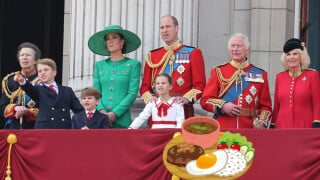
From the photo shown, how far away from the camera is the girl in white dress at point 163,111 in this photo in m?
11.7

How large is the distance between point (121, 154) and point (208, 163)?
1.02m

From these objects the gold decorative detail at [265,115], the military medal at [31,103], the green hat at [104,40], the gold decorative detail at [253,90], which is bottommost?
the gold decorative detail at [265,115]

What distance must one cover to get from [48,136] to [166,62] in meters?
1.91

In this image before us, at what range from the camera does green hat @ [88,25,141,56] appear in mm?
12539

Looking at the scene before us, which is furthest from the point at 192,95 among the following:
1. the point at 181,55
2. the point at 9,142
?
the point at 9,142

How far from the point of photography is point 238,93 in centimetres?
1204

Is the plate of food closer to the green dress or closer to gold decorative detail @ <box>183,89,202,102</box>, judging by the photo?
gold decorative detail @ <box>183,89,202,102</box>

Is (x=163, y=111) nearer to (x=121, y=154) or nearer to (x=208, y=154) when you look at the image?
(x=121, y=154)

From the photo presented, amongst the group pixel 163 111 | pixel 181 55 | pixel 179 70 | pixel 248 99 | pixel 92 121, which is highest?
pixel 181 55

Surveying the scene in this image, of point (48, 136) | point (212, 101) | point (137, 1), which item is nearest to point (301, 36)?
point (137, 1)

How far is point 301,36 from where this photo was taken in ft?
48.9

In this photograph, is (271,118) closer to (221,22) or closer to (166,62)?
(166,62)

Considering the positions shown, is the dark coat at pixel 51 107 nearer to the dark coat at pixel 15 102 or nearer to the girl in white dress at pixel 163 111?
the dark coat at pixel 15 102

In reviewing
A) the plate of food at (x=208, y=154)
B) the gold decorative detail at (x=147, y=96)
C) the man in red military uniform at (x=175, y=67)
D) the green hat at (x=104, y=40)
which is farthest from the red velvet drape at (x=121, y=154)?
the green hat at (x=104, y=40)
